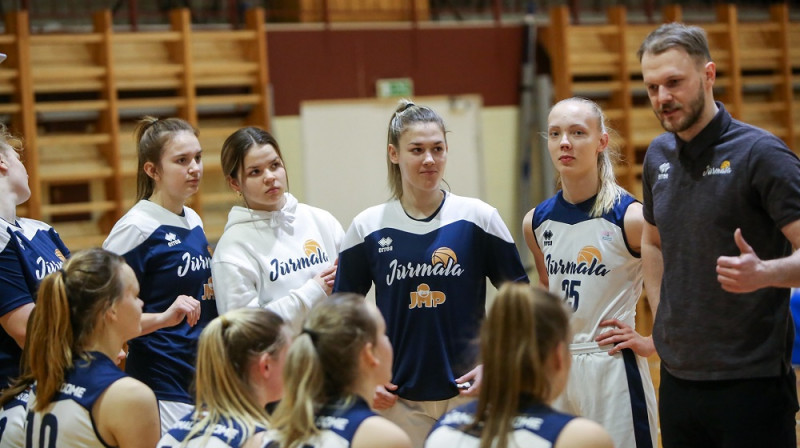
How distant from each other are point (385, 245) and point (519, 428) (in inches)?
52.7

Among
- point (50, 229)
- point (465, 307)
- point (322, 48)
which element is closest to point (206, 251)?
point (50, 229)

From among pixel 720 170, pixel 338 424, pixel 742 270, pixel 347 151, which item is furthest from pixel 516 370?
pixel 347 151

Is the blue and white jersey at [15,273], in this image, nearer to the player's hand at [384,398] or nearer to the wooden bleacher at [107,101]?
the player's hand at [384,398]

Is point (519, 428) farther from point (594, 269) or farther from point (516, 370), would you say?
point (594, 269)

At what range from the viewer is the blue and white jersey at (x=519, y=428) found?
198cm

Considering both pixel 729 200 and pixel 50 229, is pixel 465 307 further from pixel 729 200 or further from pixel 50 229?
pixel 50 229

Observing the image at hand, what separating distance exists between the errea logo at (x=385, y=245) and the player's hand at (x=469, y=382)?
1.63 feet

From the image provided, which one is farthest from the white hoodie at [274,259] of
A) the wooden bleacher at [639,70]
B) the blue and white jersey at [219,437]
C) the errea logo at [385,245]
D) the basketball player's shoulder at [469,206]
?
the wooden bleacher at [639,70]

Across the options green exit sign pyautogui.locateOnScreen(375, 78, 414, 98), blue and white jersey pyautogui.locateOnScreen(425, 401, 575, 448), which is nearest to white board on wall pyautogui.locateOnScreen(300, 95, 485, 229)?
green exit sign pyautogui.locateOnScreen(375, 78, 414, 98)

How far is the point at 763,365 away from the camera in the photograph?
8.52ft

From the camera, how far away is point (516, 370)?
205 cm

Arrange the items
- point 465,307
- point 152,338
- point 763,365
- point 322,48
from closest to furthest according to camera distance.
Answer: point 763,365 → point 465,307 → point 152,338 → point 322,48

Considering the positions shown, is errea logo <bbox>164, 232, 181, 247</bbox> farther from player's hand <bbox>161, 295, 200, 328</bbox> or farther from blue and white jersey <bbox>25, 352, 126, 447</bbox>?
blue and white jersey <bbox>25, 352, 126, 447</bbox>

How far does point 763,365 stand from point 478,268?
3.30 ft
